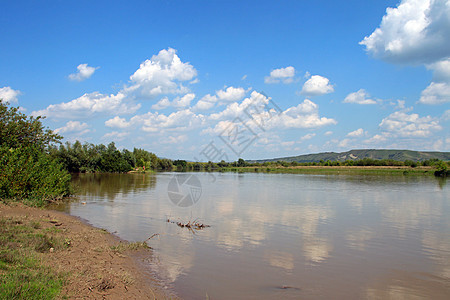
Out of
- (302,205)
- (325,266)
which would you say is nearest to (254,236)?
(325,266)

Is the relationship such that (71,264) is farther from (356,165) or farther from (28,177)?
(356,165)

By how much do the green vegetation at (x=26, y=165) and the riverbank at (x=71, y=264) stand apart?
21.7 feet

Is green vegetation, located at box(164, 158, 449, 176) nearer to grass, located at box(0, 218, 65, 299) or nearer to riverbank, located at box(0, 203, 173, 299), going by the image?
riverbank, located at box(0, 203, 173, 299)

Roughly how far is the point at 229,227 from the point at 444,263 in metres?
7.69

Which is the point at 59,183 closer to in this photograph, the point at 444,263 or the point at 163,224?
the point at 163,224

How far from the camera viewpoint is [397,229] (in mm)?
14102

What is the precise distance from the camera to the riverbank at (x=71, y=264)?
532 cm

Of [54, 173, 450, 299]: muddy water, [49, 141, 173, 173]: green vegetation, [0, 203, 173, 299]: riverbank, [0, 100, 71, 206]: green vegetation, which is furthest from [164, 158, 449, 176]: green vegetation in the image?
[0, 203, 173, 299]: riverbank

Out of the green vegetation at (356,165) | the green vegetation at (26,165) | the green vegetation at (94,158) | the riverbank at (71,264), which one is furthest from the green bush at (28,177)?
the green vegetation at (356,165)

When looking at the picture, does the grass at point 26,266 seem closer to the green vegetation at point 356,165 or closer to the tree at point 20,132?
the tree at point 20,132

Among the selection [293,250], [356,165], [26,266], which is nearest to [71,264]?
[26,266]

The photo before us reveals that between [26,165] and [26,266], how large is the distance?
1309 cm

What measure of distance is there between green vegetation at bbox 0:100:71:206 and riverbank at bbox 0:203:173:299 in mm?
6613

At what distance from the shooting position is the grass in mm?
4676
